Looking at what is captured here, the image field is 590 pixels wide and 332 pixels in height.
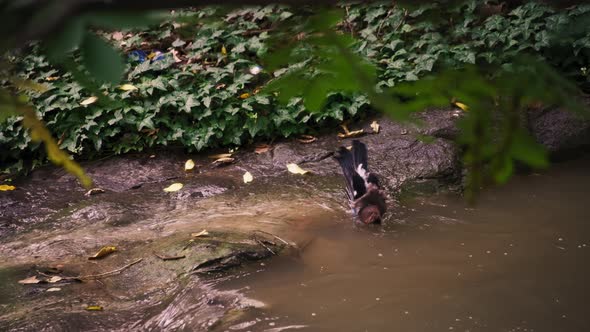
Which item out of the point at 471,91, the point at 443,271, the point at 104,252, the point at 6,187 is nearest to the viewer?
the point at 471,91

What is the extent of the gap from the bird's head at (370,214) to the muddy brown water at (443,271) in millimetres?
87

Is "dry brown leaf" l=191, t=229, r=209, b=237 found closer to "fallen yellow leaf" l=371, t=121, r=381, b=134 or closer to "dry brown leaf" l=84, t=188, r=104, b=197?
"dry brown leaf" l=84, t=188, r=104, b=197

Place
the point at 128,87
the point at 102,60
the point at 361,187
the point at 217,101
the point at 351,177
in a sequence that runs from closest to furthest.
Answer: the point at 102,60 → the point at 361,187 → the point at 351,177 → the point at 128,87 → the point at 217,101

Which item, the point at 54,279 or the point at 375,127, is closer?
the point at 54,279

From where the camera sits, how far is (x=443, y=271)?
390cm

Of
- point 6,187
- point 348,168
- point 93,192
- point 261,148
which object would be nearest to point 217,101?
point 261,148

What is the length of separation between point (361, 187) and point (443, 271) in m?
1.21

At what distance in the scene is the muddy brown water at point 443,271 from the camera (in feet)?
11.0

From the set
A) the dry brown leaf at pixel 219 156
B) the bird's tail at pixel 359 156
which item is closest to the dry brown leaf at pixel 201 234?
the bird's tail at pixel 359 156

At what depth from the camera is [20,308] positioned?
3.65 meters

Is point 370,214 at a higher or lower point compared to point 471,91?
lower

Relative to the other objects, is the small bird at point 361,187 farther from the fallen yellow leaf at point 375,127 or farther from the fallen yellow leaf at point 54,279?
the fallen yellow leaf at point 54,279

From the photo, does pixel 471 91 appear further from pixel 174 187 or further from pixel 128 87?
pixel 128 87

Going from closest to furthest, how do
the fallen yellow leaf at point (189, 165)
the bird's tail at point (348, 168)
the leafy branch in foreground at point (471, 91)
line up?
the leafy branch in foreground at point (471, 91)
the bird's tail at point (348, 168)
the fallen yellow leaf at point (189, 165)
